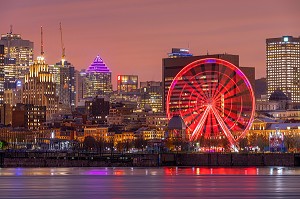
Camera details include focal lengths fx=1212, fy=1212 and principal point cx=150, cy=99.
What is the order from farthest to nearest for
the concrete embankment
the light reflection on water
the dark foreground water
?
the concrete embankment
the light reflection on water
the dark foreground water

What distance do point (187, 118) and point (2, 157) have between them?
31142 mm

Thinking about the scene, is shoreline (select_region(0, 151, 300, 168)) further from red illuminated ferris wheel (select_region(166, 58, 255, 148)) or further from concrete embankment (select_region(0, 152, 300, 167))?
red illuminated ferris wheel (select_region(166, 58, 255, 148))

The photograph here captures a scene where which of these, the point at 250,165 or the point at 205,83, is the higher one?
the point at 205,83

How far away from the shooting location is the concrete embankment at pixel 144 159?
571 feet

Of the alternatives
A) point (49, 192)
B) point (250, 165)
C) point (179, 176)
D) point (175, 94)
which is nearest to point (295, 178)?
point (179, 176)

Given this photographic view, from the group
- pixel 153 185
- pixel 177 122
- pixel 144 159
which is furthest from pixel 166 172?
pixel 177 122

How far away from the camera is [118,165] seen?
179375 mm

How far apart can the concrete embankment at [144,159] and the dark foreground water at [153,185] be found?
3434 cm

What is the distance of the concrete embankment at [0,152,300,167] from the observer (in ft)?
571

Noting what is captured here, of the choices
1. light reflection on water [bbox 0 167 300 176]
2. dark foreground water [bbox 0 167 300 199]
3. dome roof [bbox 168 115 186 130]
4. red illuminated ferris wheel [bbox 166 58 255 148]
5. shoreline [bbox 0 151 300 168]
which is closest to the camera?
dark foreground water [bbox 0 167 300 199]

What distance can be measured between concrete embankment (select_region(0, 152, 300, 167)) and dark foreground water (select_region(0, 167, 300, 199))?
113 ft

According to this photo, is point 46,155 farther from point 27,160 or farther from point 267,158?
point 267,158

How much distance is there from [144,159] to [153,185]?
6627cm

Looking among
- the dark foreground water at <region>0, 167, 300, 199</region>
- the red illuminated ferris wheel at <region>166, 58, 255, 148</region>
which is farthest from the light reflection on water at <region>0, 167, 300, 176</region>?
the red illuminated ferris wheel at <region>166, 58, 255, 148</region>
